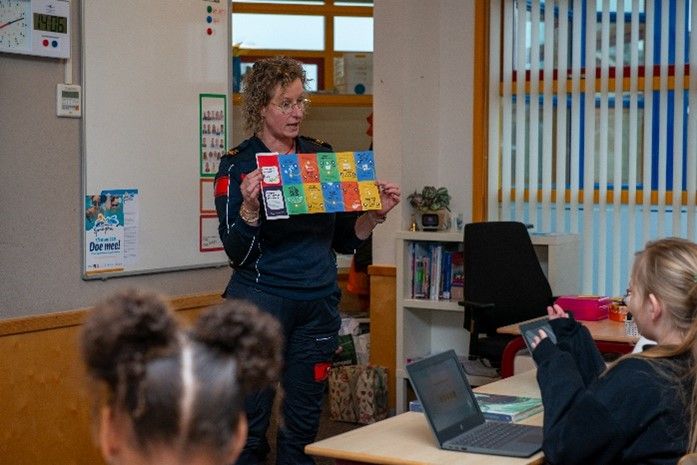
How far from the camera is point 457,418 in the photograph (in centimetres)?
293

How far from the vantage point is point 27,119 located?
4.11 metres

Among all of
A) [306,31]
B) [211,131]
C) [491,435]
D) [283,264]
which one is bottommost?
Result: [491,435]

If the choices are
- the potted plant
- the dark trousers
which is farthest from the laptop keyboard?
the potted plant

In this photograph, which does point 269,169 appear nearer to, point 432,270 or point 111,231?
point 111,231

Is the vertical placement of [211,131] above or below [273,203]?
above

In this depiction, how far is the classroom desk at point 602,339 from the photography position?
4613mm

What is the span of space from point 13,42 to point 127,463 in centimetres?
306

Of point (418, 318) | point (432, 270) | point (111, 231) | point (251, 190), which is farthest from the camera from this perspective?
point (418, 318)

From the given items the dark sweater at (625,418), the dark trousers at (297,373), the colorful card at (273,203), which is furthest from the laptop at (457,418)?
the colorful card at (273,203)

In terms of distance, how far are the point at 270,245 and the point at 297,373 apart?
410mm

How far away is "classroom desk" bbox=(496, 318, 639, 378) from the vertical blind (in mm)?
1373

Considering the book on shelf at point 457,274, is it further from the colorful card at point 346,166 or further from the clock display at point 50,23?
the clock display at point 50,23

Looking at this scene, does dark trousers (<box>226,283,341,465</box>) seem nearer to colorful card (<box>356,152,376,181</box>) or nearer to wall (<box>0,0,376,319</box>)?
colorful card (<box>356,152,376,181</box>)

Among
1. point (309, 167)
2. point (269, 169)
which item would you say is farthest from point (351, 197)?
point (269, 169)
